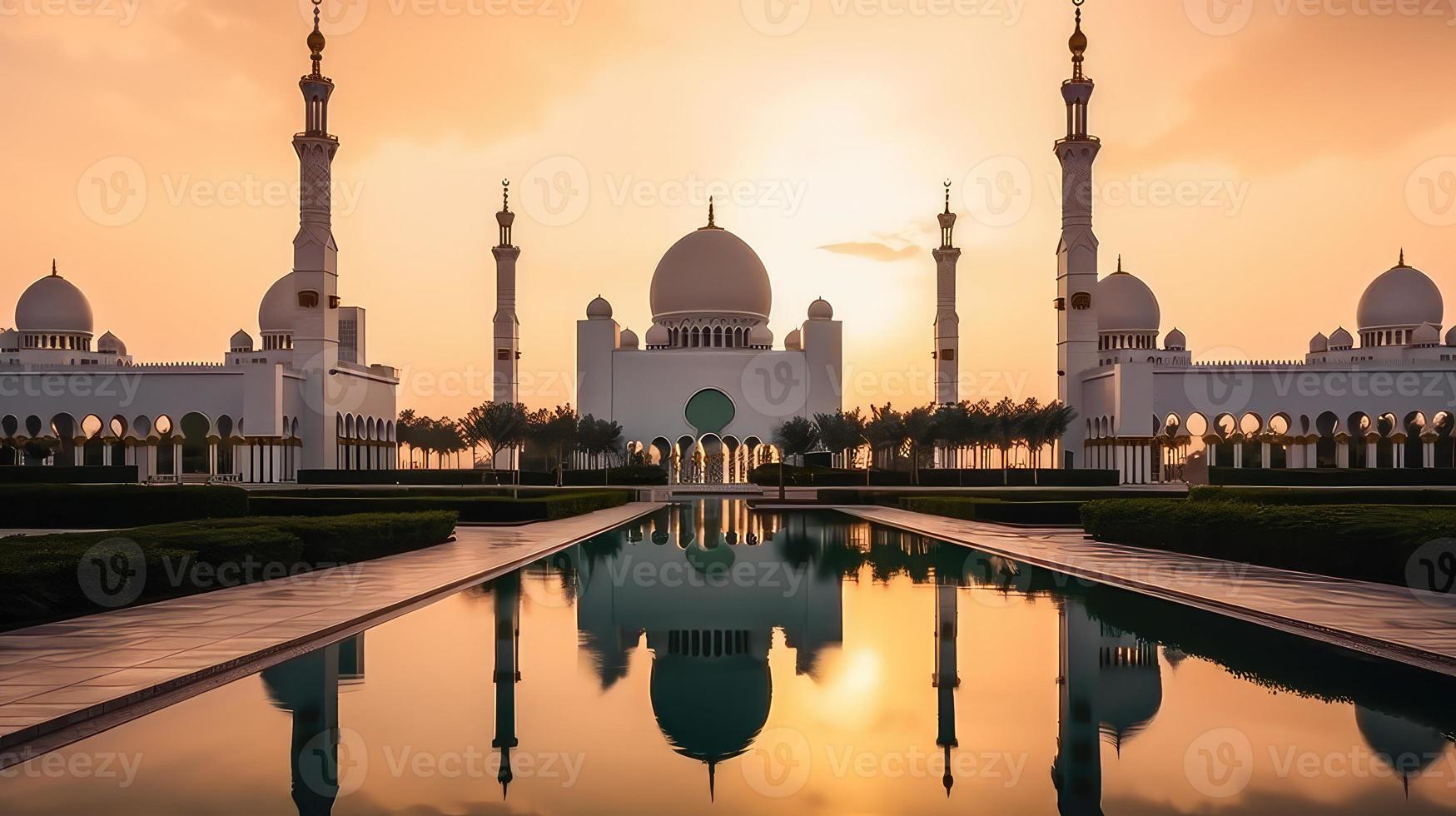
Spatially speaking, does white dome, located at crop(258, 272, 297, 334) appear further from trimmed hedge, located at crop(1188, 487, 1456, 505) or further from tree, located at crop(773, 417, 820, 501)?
trimmed hedge, located at crop(1188, 487, 1456, 505)

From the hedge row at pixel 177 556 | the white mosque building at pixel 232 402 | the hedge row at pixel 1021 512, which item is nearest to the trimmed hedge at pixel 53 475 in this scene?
the white mosque building at pixel 232 402

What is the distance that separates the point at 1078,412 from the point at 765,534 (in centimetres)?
3386

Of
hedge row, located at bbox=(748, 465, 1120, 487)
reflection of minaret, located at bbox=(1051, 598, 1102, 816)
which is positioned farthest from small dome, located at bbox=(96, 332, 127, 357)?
reflection of minaret, located at bbox=(1051, 598, 1102, 816)

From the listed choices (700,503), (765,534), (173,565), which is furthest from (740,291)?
(173,565)

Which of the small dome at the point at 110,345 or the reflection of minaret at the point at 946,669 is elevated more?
the small dome at the point at 110,345

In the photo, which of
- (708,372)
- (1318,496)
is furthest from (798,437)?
(1318,496)

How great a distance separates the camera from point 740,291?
60.5 meters

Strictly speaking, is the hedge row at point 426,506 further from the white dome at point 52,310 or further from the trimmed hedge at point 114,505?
the white dome at point 52,310

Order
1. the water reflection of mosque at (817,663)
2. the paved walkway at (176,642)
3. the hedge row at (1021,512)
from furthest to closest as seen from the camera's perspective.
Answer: the hedge row at (1021,512)
the paved walkway at (176,642)
the water reflection of mosque at (817,663)

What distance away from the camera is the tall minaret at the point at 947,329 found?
57.5 m

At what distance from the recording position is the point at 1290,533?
13.6 metres

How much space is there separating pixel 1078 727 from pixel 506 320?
174 feet

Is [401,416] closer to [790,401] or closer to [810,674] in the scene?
[790,401]

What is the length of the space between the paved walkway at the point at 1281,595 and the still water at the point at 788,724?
381 mm
